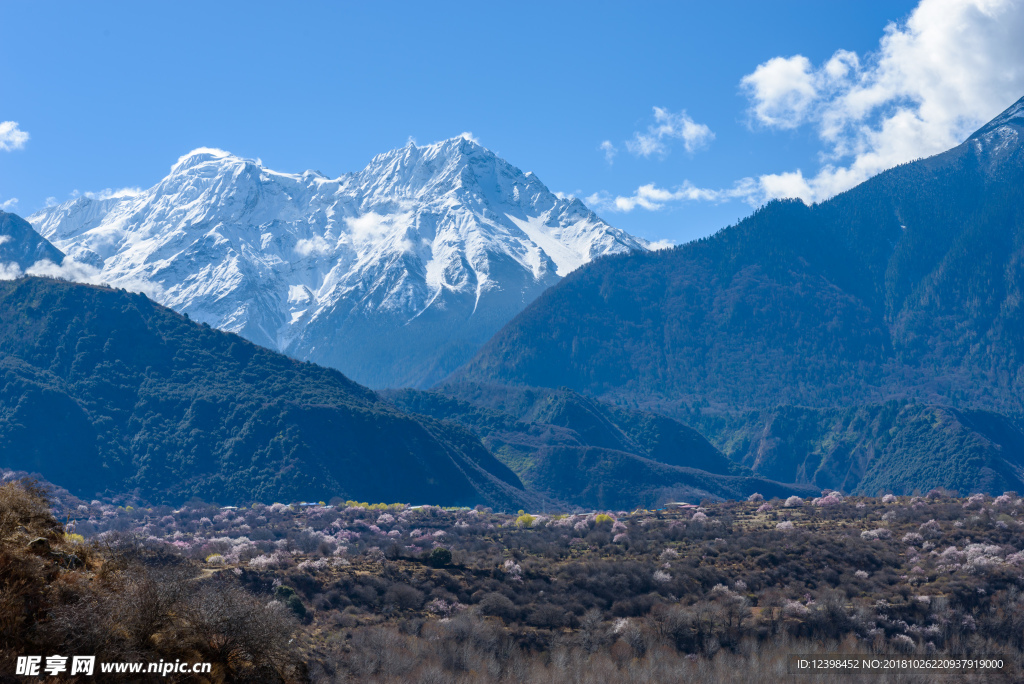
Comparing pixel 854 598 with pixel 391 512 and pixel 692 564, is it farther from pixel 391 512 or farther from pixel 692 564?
pixel 391 512

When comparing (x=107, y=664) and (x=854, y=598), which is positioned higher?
(x=107, y=664)

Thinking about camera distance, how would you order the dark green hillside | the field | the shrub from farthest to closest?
the dark green hillside < the shrub < the field

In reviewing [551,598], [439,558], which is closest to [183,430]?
[439,558]

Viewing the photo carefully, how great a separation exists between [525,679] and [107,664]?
26594mm

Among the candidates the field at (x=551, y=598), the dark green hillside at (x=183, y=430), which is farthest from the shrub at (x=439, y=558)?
the dark green hillside at (x=183, y=430)

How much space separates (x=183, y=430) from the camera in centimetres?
17488

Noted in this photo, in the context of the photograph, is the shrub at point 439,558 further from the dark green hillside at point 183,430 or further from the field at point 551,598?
the dark green hillside at point 183,430

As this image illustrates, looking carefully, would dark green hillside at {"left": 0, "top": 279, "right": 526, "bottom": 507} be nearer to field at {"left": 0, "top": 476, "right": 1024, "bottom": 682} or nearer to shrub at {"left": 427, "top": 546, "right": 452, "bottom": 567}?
field at {"left": 0, "top": 476, "right": 1024, "bottom": 682}

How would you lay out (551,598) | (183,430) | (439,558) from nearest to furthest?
(551,598)
(439,558)
(183,430)

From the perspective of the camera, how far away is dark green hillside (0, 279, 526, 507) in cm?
16075

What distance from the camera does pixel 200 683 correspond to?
2083 centimetres

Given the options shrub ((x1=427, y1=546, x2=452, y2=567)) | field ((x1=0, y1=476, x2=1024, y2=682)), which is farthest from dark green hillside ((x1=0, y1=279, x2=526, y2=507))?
shrub ((x1=427, y1=546, x2=452, y2=567))

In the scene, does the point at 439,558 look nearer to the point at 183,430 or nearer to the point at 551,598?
the point at 551,598

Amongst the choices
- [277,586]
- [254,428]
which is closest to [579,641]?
[277,586]
